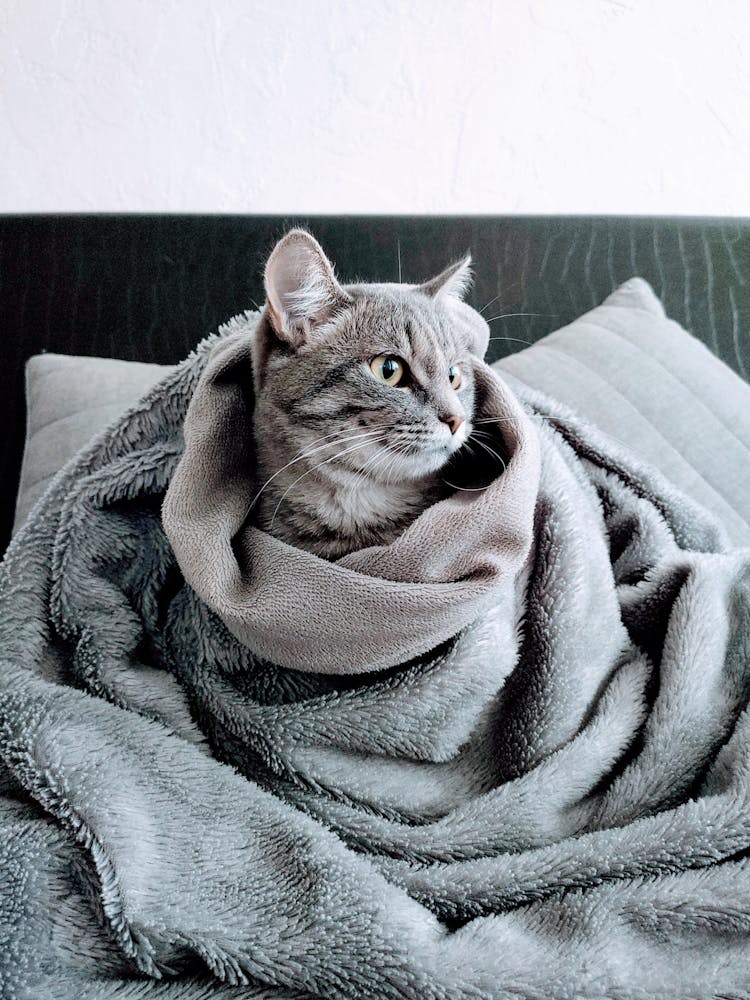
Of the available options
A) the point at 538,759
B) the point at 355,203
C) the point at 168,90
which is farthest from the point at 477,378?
the point at 168,90

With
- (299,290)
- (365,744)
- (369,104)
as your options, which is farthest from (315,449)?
(369,104)

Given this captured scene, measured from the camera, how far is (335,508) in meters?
0.66

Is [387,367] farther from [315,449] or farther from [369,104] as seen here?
[369,104]

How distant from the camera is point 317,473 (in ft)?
2.13

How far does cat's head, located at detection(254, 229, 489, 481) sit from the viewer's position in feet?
2.00

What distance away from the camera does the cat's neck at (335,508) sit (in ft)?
2.14

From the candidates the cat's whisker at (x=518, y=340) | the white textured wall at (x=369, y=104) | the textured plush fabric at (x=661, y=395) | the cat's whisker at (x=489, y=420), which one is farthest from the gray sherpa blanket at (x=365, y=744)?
the white textured wall at (x=369, y=104)

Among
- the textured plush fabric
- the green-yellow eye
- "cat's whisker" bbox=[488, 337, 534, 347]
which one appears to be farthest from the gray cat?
"cat's whisker" bbox=[488, 337, 534, 347]

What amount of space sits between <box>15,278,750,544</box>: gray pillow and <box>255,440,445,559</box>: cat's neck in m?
0.37

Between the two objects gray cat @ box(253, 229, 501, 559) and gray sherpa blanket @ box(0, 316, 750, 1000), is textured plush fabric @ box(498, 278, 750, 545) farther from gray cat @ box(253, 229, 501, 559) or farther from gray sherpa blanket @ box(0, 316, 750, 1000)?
gray cat @ box(253, 229, 501, 559)

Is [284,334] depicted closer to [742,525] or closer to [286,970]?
[286,970]

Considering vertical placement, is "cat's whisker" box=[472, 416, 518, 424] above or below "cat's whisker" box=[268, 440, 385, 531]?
above

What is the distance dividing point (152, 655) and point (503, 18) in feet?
3.75

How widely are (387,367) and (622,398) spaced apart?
452mm
